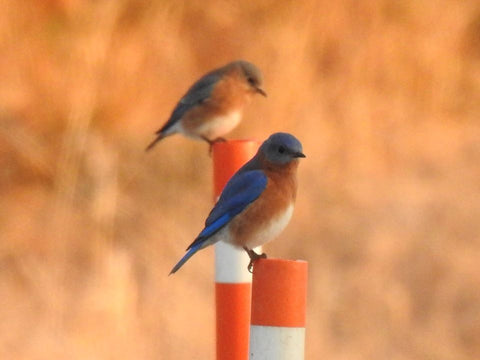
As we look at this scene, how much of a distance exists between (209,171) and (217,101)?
1807 millimetres

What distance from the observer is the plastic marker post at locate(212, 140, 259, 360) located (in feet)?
15.3

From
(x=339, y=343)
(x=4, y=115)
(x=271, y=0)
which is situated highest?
(x=271, y=0)

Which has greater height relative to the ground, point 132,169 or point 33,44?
point 33,44

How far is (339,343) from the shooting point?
9.05 metres

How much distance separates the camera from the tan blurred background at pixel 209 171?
8.56 metres

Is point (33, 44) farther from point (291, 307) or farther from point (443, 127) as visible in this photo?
point (291, 307)

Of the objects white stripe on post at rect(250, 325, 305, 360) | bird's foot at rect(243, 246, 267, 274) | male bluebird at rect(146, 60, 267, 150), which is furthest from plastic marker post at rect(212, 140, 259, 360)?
male bluebird at rect(146, 60, 267, 150)

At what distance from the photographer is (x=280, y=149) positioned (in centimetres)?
468

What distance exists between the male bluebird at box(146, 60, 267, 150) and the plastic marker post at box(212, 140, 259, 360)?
8.20ft

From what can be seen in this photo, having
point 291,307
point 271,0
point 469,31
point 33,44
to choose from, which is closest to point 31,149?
point 33,44

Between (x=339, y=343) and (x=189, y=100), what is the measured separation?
8.05 ft

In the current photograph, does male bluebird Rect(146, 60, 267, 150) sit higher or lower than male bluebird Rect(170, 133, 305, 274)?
higher

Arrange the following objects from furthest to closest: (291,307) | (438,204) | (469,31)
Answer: (469,31) < (438,204) < (291,307)

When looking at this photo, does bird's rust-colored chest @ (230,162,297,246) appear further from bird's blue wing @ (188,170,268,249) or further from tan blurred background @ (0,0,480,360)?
tan blurred background @ (0,0,480,360)
